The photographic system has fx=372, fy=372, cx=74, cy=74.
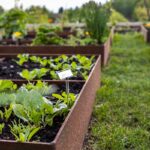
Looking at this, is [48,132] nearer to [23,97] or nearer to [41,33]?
[23,97]

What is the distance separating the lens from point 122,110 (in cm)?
350

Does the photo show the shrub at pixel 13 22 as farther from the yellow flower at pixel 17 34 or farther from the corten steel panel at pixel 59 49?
the corten steel panel at pixel 59 49

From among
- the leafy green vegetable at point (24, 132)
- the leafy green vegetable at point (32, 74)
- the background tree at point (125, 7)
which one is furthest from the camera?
the background tree at point (125, 7)

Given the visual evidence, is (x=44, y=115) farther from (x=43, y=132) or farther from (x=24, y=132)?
(x=24, y=132)

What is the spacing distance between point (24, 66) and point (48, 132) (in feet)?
7.07

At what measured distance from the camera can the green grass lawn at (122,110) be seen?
2.77 meters

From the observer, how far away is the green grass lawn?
277cm

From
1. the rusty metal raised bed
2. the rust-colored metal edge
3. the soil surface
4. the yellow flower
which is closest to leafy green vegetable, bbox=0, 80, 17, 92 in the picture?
the rust-colored metal edge

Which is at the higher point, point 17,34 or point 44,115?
point 17,34

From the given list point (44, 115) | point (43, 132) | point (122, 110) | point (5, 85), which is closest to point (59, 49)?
point (122, 110)

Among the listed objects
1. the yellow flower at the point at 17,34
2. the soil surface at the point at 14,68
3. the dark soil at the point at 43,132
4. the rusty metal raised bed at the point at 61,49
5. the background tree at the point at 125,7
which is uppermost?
the background tree at the point at 125,7

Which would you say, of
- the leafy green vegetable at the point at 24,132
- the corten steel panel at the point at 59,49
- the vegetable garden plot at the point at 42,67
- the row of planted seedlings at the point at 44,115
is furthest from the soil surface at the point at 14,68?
the leafy green vegetable at the point at 24,132

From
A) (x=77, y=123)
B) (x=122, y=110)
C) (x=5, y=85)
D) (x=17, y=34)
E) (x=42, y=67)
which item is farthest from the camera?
(x=17, y=34)

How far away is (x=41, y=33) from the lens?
605 centimetres
